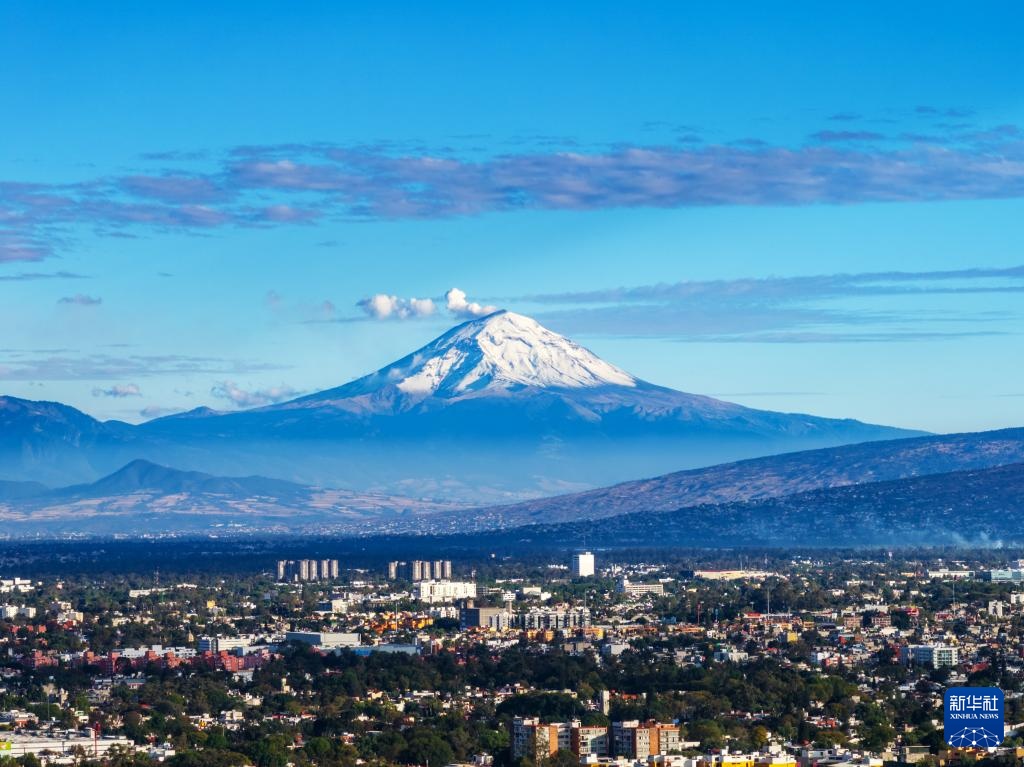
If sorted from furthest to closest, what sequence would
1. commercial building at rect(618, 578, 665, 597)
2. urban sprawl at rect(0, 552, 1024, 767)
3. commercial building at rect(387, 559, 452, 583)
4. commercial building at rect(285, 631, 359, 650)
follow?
commercial building at rect(387, 559, 452, 583)
commercial building at rect(618, 578, 665, 597)
commercial building at rect(285, 631, 359, 650)
urban sprawl at rect(0, 552, 1024, 767)

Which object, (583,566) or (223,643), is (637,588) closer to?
(583,566)

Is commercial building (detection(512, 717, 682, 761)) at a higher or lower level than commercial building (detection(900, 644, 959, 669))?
lower

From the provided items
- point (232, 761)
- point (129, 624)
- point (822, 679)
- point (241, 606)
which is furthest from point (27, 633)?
point (232, 761)

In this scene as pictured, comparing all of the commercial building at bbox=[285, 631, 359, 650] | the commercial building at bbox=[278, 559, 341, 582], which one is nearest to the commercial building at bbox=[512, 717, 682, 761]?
the commercial building at bbox=[285, 631, 359, 650]

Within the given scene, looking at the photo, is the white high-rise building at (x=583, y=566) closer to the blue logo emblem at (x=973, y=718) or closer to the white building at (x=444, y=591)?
the white building at (x=444, y=591)

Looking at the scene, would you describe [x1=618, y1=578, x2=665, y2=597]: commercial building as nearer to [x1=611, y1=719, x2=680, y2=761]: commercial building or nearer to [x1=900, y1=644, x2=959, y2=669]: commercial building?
[x1=900, y1=644, x2=959, y2=669]: commercial building

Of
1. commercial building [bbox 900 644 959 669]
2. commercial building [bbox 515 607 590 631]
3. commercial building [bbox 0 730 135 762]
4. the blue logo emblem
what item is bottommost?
commercial building [bbox 0 730 135 762]

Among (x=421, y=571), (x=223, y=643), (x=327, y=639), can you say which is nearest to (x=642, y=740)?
(x=223, y=643)

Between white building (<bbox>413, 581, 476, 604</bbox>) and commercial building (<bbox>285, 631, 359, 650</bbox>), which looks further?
white building (<bbox>413, 581, 476, 604</bbox>)

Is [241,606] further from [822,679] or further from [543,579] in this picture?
[822,679]
